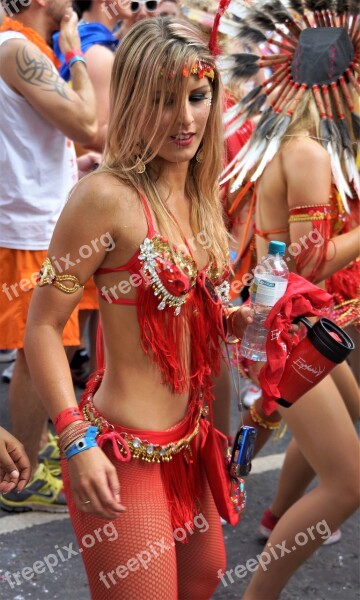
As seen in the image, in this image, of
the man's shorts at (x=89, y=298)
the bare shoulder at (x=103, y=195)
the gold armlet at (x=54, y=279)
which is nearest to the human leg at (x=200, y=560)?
the gold armlet at (x=54, y=279)

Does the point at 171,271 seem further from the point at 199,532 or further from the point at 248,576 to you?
the point at 248,576

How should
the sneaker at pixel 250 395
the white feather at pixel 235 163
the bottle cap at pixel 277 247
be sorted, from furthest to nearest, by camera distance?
the sneaker at pixel 250 395
the white feather at pixel 235 163
the bottle cap at pixel 277 247

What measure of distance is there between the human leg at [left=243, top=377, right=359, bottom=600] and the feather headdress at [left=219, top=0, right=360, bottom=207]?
833 mm

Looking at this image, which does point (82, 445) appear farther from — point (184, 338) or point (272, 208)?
point (272, 208)

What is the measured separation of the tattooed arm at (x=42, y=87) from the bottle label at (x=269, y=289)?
1.50m

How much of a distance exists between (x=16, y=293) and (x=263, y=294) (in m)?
1.51

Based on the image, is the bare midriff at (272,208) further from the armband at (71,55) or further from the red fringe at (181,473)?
the armband at (71,55)

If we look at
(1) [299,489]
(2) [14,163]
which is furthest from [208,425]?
(2) [14,163]

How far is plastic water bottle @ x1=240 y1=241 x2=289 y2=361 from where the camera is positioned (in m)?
2.30

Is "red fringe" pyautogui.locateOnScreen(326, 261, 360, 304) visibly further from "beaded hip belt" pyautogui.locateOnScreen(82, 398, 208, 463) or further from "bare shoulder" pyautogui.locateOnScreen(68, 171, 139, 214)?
"bare shoulder" pyautogui.locateOnScreen(68, 171, 139, 214)

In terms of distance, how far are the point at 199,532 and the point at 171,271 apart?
0.76 m

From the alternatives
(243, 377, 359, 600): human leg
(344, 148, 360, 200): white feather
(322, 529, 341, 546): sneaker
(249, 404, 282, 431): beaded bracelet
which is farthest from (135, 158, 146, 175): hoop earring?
(322, 529, 341, 546): sneaker

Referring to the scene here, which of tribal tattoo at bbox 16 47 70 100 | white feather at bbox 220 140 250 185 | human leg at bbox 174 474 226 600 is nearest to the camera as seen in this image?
human leg at bbox 174 474 226 600

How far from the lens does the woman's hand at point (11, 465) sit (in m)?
1.98
